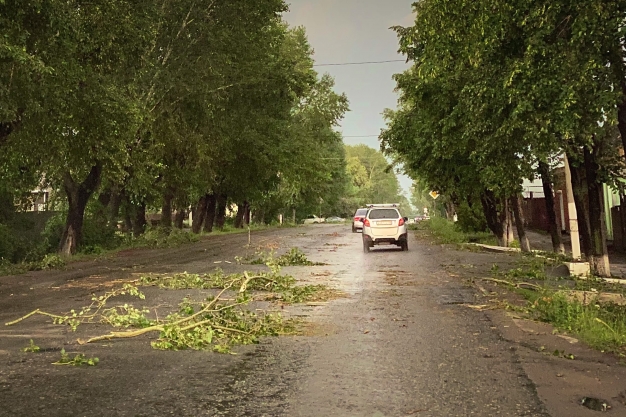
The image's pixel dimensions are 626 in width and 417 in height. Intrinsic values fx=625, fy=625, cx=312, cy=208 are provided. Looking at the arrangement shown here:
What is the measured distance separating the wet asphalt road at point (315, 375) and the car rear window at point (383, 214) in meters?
15.4

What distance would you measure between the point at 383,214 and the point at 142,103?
10.5 m

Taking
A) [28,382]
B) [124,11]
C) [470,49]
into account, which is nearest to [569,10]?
[470,49]

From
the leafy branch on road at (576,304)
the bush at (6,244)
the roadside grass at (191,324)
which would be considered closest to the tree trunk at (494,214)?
the leafy branch on road at (576,304)

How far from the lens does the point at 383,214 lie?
25875mm

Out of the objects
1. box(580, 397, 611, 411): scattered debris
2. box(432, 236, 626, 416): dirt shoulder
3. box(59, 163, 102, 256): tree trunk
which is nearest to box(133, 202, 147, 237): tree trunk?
box(59, 163, 102, 256): tree trunk

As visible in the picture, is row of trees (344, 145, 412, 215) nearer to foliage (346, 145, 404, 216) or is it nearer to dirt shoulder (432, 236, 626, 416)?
foliage (346, 145, 404, 216)

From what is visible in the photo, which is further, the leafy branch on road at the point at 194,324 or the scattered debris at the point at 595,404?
the leafy branch on road at the point at 194,324

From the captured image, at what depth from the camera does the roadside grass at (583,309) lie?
791 centimetres

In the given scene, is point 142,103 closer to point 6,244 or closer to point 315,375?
point 6,244

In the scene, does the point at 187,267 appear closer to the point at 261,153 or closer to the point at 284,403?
the point at 284,403

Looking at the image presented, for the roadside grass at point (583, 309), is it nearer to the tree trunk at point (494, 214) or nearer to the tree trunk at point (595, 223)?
the tree trunk at point (595, 223)

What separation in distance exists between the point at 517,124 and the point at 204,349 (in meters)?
6.39

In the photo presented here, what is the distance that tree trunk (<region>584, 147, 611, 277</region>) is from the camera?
1479cm

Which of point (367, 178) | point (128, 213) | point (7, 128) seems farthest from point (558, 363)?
point (367, 178)
